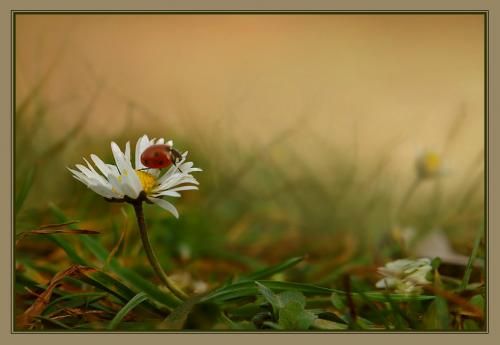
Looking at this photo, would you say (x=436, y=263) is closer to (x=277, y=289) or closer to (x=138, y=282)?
(x=277, y=289)

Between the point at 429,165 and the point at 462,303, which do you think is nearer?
the point at 462,303

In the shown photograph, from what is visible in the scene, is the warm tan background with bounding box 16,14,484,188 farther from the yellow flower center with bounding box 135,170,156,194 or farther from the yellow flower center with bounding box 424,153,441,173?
the yellow flower center with bounding box 135,170,156,194

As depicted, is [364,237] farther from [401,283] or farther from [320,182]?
[401,283]

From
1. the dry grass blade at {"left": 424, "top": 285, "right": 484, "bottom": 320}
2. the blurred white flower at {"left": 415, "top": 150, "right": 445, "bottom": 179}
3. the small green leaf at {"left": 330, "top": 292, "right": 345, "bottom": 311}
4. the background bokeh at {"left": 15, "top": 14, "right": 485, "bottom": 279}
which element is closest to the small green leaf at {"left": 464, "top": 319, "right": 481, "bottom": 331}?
the dry grass blade at {"left": 424, "top": 285, "right": 484, "bottom": 320}

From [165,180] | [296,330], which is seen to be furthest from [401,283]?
[165,180]

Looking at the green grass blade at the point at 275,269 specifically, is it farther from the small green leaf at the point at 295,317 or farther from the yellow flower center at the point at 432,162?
the yellow flower center at the point at 432,162

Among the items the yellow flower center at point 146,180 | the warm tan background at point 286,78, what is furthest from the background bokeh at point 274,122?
the yellow flower center at point 146,180

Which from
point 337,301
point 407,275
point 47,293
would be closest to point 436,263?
point 407,275
